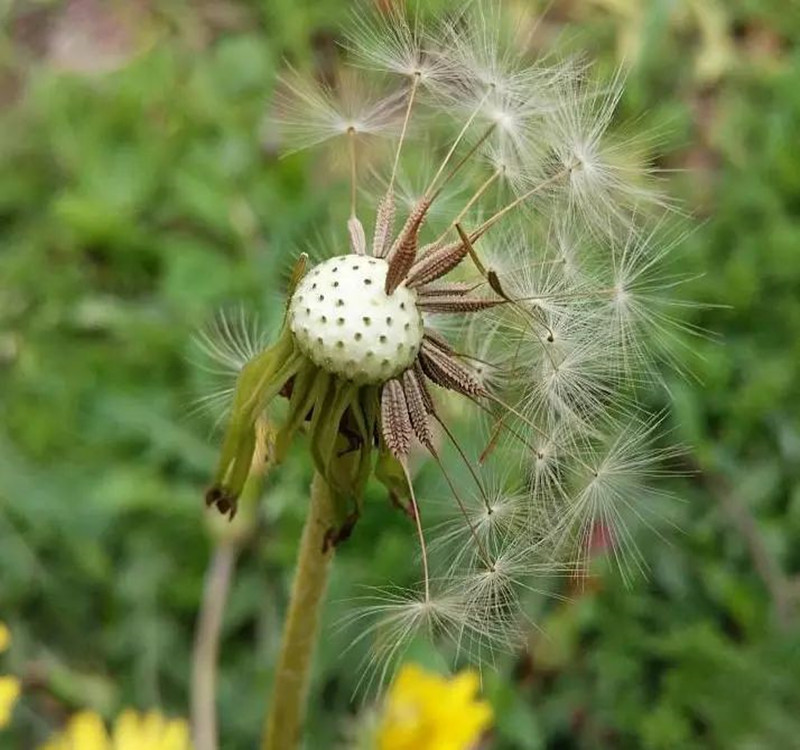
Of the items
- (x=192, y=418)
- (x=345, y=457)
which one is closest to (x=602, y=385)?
(x=345, y=457)

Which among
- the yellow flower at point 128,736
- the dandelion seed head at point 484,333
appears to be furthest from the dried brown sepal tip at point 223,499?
the yellow flower at point 128,736

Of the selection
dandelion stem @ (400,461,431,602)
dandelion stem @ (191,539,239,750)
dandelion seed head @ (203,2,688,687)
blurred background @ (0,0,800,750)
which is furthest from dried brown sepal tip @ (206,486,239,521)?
dandelion stem @ (191,539,239,750)

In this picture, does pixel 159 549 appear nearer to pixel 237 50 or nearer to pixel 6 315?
pixel 6 315

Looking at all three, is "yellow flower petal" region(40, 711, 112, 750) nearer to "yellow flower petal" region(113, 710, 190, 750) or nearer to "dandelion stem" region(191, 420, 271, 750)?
"yellow flower petal" region(113, 710, 190, 750)

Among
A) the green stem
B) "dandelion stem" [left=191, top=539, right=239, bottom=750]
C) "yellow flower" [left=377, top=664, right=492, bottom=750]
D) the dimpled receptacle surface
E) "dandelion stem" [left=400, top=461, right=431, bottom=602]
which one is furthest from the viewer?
"dandelion stem" [left=191, top=539, right=239, bottom=750]

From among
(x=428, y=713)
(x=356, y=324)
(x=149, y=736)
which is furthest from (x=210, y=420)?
(x=356, y=324)

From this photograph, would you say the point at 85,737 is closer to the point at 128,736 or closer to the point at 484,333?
the point at 128,736
